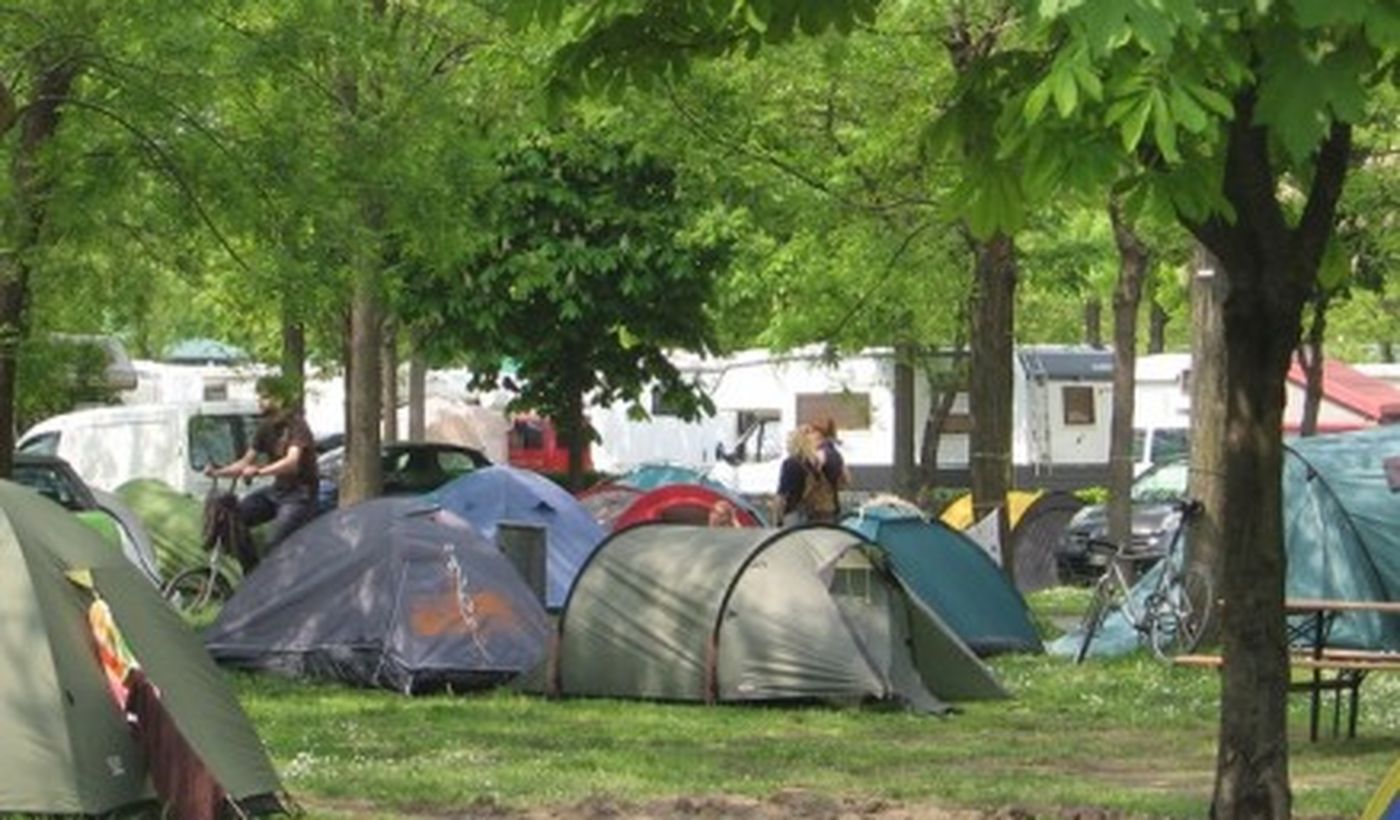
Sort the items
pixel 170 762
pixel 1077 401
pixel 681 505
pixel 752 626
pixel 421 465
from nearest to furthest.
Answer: pixel 170 762 < pixel 752 626 < pixel 681 505 < pixel 421 465 < pixel 1077 401

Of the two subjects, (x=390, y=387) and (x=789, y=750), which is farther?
(x=390, y=387)

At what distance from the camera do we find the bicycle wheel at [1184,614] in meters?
17.8

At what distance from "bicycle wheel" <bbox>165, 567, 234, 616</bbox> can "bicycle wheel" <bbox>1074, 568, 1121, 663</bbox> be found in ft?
19.4

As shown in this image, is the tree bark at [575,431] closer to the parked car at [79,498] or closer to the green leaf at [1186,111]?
the parked car at [79,498]

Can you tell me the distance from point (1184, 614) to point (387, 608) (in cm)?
534

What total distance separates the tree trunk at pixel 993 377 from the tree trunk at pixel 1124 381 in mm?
2378

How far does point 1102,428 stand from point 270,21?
25.6 m

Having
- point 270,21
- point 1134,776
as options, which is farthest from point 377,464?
point 1134,776

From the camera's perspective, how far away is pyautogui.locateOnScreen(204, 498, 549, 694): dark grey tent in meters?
15.8

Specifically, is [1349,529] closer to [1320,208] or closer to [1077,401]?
[1320,208]

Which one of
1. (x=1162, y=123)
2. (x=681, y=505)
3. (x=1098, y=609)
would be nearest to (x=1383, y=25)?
(x=1162, y=123)

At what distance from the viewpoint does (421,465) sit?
1129 inches

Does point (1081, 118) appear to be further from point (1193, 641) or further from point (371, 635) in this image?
point (1193, 641)

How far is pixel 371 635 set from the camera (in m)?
15.9
